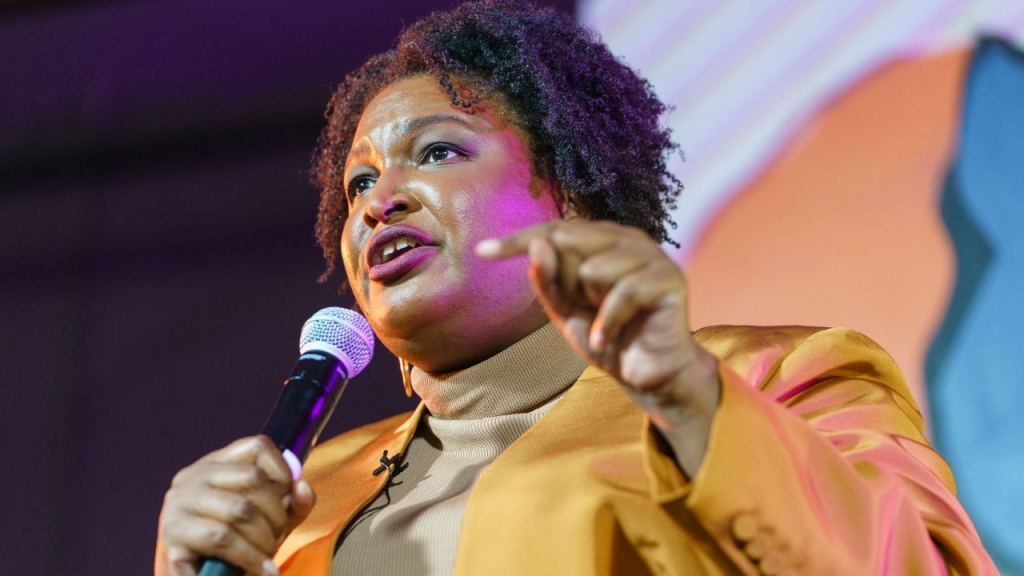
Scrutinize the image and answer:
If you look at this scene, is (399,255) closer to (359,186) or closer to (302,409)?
(359,186)

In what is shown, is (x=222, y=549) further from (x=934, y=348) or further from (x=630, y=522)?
(x=934, y=348)

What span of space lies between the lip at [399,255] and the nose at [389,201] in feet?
0.08

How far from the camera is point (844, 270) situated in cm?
202

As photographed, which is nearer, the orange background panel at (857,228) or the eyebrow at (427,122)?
the eyebrow at (427,122)

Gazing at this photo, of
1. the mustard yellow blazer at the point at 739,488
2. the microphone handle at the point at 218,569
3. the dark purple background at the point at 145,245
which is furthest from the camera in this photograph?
the dark purple background at the point at 145,245

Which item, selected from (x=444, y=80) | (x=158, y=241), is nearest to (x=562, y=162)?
(x=444, y=80)

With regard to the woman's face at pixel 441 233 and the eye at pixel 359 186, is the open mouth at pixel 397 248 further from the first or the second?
the eye at pixel 359 186

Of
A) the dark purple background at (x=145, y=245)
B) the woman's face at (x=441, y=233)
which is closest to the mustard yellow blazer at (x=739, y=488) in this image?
the woman's face at (x=441, y=233)

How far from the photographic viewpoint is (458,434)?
171 cm

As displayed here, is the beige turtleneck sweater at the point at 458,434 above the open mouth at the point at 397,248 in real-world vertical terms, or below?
below

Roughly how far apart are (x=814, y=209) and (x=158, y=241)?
65.0 inches

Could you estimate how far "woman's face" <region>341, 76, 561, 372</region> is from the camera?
1.65 m

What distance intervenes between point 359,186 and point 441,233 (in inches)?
11.8

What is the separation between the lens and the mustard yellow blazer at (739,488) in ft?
3.53
